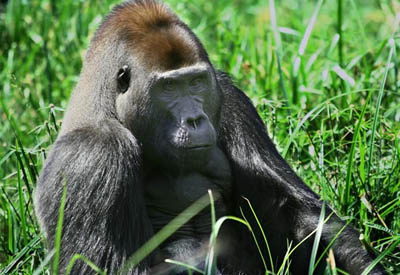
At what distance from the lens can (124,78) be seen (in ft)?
14.7

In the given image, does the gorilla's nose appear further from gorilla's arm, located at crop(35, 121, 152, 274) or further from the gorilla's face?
gorilla's arm, located at crop(35, 121, 152, 274)

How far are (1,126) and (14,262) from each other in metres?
2.15

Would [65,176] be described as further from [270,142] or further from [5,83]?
[5,83]

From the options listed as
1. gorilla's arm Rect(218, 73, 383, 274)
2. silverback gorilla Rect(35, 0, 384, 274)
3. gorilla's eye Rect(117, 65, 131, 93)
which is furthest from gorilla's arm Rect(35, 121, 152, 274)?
gorilla's arm Rect(218, 73, 383, 274)

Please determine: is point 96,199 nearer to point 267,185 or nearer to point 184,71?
point 184,71

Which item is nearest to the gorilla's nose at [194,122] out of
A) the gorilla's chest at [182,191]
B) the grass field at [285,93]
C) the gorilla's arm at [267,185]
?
the gorilla's chest at [182,191]

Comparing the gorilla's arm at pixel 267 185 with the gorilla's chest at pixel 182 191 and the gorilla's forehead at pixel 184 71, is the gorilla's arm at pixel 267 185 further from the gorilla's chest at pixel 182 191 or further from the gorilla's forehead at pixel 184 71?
the gorilla's forehead at pixel 184 71

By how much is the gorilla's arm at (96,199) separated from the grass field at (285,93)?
0.62 meters

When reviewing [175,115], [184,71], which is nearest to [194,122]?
[175,115]

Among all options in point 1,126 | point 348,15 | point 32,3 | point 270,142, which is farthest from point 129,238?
point 348,15

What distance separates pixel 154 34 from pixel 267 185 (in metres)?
1.12

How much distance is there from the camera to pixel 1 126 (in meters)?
6.55

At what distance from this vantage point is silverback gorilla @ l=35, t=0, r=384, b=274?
13.6ft

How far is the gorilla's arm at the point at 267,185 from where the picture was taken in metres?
4.85
